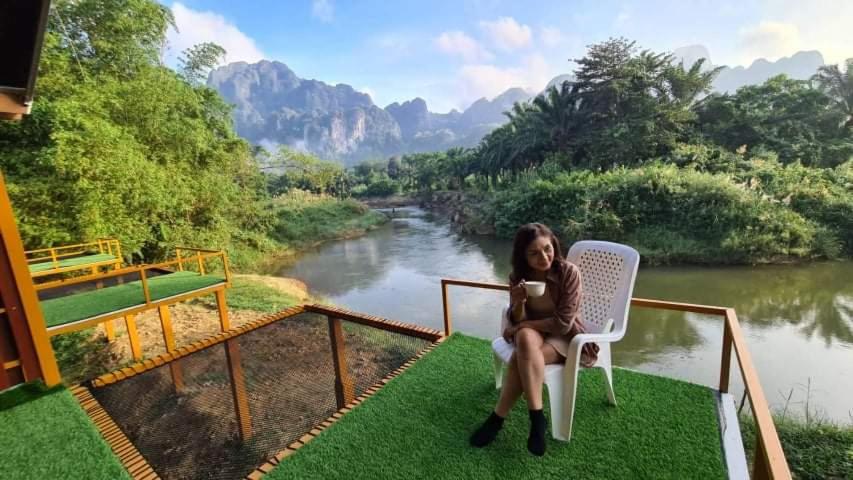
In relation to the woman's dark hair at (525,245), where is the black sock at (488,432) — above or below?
below

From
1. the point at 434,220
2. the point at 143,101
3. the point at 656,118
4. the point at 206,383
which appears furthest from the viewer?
the point at 434,220

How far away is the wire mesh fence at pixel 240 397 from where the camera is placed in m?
2.76

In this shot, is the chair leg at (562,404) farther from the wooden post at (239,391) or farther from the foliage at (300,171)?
the foliage at (300,171)

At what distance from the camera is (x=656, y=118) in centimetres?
1575

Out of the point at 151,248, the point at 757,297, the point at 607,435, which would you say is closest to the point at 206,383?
the point at 607,435

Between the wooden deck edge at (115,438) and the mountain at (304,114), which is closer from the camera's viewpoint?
the wooden deck edge at (115,438)

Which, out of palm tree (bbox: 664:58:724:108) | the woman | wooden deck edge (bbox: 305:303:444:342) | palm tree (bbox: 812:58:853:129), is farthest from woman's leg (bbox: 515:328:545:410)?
palm tree (bbox: 812:58:853:129)

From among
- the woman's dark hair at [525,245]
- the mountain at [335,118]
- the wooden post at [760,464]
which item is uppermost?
the mountain at [335,118]

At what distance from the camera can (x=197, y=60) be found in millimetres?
8352

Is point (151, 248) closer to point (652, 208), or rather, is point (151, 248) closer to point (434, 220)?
point (652, 208)

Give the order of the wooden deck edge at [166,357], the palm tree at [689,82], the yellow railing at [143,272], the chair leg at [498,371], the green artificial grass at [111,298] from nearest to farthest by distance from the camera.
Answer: the chair leg at [498,371] < the wooden deck edge at [166,357] < the green artificial grass at [111,298] < the yellow railing at [143,272] < the palm tree at [689,82]

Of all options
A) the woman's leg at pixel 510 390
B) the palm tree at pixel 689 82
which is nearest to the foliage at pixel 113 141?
the woman's leg at pixel 510 390

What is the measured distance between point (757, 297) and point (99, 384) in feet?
29.7

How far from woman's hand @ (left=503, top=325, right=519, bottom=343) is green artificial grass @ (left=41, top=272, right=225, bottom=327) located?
3.42 metres
